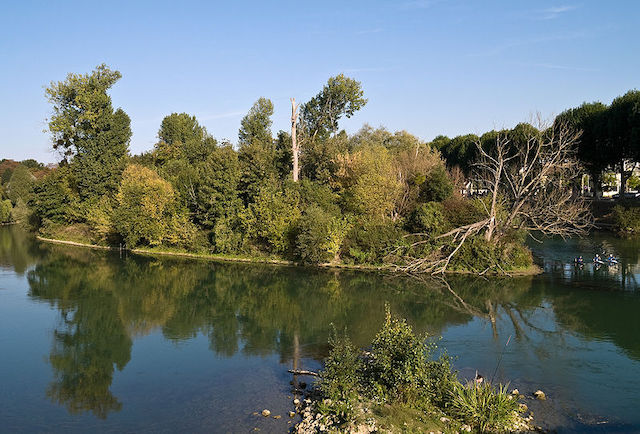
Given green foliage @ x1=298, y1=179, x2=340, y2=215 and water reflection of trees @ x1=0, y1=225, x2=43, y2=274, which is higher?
green foliage @ x1=298, y1=179, x2=340, y2=215

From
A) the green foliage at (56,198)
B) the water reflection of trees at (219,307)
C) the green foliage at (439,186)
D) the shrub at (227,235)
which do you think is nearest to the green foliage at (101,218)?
the green foliage at (56,198)

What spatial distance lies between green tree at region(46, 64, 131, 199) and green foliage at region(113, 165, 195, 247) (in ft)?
25.3

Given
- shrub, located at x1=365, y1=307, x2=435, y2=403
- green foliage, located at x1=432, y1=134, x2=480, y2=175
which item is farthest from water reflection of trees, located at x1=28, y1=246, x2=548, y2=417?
green foliage, located at x1=432, y1=134, x2=480, y2=175

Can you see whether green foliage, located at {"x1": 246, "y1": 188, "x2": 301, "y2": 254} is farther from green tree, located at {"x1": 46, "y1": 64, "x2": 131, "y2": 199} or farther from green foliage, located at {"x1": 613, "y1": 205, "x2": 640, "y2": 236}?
green foliage, located at {"x1": 613, "y1": 205, "x2": 640, "y2": 236}

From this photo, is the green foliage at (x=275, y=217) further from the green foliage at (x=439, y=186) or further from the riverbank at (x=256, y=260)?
the green foliage at (x=439, y=186)

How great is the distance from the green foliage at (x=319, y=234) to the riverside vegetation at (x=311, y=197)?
8cm

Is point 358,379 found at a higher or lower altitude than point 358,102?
lower

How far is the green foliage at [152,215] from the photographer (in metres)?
39.9

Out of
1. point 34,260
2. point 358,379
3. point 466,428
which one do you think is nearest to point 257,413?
point 358,379

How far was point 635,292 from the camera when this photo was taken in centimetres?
2555

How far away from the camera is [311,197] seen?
36.8 m

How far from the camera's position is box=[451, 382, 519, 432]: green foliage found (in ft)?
38.1

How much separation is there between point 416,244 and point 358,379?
20319mm

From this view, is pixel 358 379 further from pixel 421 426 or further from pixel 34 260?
pixel 34 260
